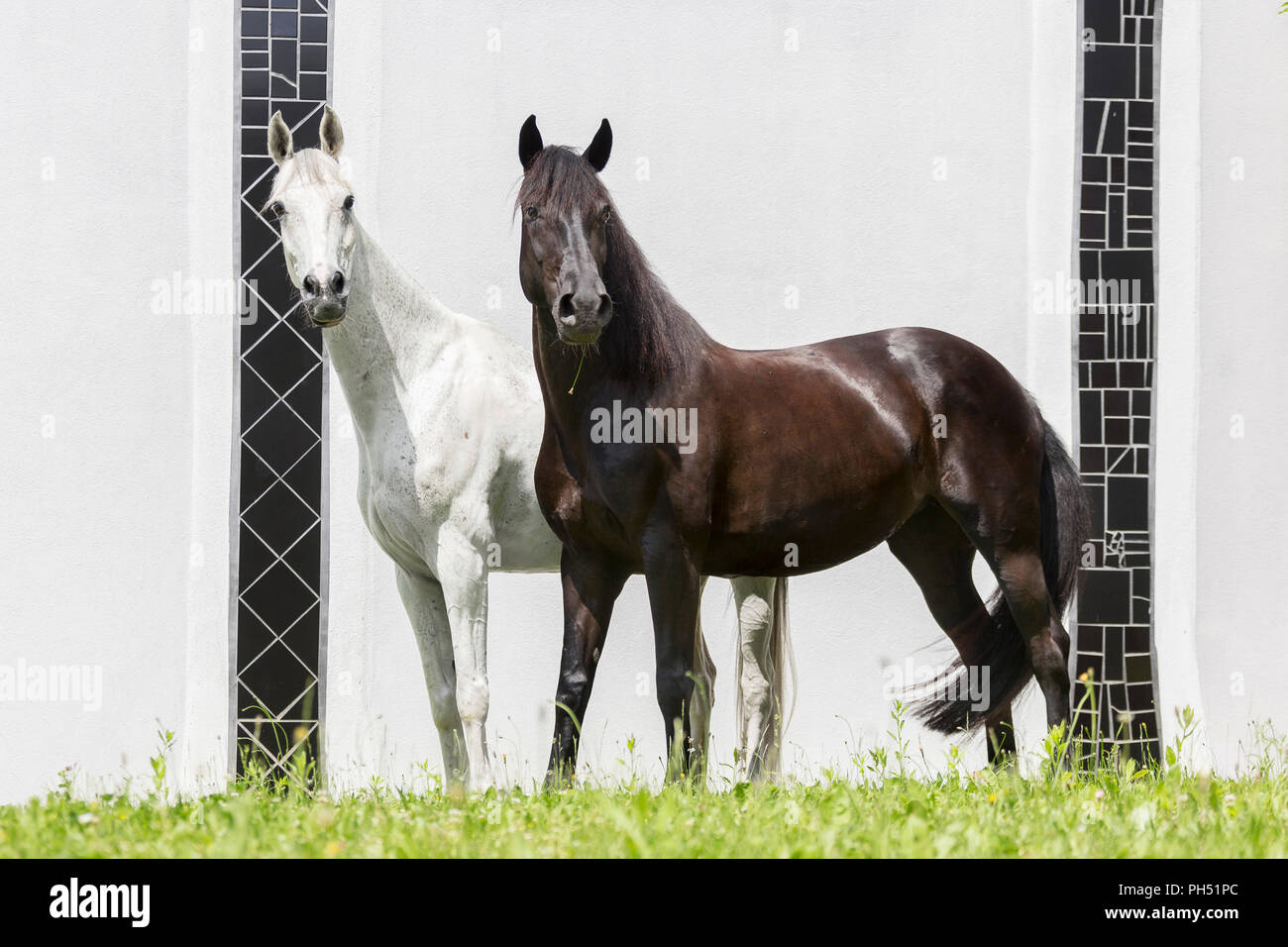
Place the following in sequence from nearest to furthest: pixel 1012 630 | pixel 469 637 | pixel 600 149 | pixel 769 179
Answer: pixel 600 149 → pixel 469 637 → pixel 1012 630 → pixel 769 179

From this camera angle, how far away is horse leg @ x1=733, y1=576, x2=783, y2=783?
5027 mm

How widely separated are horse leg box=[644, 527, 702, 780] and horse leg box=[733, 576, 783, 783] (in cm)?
97

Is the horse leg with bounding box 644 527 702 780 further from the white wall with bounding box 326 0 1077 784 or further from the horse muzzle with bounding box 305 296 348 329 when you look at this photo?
the white wall with bounding box 326 0 1077 784

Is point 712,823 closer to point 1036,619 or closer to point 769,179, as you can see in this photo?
point 1036,619

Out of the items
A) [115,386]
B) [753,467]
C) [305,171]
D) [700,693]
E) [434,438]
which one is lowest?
[700,693]

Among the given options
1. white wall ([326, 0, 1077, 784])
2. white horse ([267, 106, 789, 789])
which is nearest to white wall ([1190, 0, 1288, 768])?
white wall ([326, 0, 1077, 784])

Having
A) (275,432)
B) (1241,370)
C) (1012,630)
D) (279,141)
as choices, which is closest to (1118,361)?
(1241,370)

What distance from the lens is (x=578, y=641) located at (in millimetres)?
4207

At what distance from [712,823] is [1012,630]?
7.27 feet

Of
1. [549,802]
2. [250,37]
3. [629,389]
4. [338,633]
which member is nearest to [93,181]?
[250,37]

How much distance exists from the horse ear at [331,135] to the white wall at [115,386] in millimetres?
1306

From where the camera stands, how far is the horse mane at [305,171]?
4.33 meters

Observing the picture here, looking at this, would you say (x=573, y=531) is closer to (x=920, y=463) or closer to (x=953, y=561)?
(x=920, y=463)

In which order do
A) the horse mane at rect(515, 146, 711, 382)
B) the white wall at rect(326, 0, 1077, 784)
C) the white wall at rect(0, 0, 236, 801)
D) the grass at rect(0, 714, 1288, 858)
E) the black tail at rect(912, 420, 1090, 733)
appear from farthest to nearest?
the white wall at rect(326, 0, 1077, 784), the white wall at rect(0, 0, 236, 801), the black tail at rect(912, 420, 1090, 733), the horse mane at rect(515, 146, 711, 382), the grass at rect(0, 714, 1288, 858)
